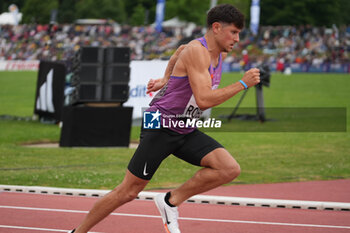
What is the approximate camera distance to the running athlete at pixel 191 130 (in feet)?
16.3

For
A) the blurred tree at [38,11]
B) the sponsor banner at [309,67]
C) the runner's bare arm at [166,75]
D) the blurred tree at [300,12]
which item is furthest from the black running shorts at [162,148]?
the blurred tree at [38,11]

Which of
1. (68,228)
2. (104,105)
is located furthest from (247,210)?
(104,105)

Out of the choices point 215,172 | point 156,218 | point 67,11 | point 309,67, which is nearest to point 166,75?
point 215,172

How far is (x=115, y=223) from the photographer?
6691 mm

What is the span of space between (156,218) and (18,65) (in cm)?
4894

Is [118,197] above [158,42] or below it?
below

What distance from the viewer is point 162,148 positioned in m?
5.21

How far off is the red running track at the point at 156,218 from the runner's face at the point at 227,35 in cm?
211

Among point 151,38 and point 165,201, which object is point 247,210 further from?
point 151,38

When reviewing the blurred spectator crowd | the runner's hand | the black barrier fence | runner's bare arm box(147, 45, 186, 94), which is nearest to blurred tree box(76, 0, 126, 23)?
the blurred spectator crowd

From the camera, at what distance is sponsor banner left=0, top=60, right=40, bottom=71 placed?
176 ft

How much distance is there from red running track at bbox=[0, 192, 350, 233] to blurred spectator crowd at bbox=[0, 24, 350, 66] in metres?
45.7

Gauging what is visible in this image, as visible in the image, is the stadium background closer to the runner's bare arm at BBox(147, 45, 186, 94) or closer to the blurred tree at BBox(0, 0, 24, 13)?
the blurred tree at BBox(0, 0, 24, 13)

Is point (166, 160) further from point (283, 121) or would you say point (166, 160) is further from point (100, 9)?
point (100, 9)
